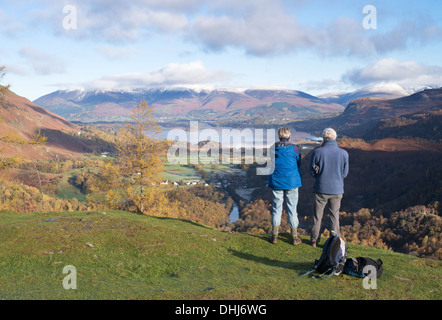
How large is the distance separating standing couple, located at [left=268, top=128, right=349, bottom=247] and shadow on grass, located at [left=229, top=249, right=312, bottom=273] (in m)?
1.31

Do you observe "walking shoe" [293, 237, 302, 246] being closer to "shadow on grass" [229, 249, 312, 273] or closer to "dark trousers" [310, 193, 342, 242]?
"dark trousers" [310, 193, 342, 242]

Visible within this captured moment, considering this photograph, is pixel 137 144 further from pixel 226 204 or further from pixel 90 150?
pixel 90 150

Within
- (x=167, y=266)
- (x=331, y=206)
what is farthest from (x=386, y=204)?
(x=167, y=266)

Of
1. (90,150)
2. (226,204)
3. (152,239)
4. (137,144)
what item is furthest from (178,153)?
(152,239)

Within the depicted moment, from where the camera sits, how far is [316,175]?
30.9 feet

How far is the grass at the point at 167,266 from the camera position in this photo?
6285 mm

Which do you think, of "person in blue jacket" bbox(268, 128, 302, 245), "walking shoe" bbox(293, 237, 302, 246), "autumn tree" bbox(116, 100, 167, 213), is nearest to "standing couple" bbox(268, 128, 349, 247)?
"person in blue jacket" bbox(268, 128, 302, 245)

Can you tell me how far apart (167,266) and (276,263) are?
307cm

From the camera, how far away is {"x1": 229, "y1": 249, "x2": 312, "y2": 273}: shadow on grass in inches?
324

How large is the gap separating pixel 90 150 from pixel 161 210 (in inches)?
5948

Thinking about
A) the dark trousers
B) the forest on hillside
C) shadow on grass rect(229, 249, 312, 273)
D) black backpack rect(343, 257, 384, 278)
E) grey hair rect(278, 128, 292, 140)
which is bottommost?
the forest on hillside

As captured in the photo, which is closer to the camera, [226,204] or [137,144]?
[137,144]

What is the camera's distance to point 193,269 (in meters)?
8.66
